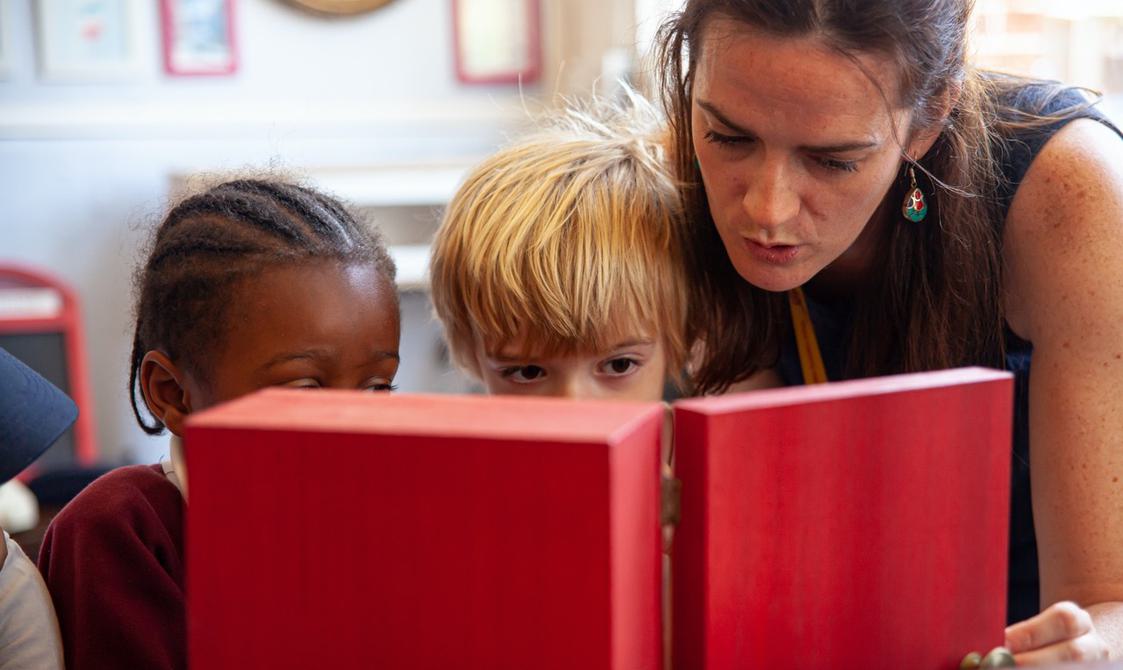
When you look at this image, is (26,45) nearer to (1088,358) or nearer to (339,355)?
(339,355)

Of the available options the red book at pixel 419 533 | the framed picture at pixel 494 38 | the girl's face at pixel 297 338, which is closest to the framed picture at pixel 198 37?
the framed picture at pixel 494 38

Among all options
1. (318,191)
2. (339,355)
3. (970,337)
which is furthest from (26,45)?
(970,337)

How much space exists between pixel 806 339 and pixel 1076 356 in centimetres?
35

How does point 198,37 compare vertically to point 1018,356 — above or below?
above

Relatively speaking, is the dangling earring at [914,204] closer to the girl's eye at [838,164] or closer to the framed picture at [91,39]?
the girl's eye at [838,164]

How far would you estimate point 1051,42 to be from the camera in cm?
270

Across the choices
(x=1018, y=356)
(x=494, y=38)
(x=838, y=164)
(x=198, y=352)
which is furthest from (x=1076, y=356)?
(x=494, y=38)

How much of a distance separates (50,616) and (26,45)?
2.99 meters

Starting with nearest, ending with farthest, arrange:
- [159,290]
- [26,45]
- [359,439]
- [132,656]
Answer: [359,439]
[132,656]
[159,290]
[26,45]

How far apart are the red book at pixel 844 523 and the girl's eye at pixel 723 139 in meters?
0.35

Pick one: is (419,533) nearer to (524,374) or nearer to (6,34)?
(524,374)

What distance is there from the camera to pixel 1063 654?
76 centimetres

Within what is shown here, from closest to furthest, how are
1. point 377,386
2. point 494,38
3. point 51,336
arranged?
1. point 377,386
2. point 51,336
3. point 494,38

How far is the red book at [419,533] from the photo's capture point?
1.86ft
